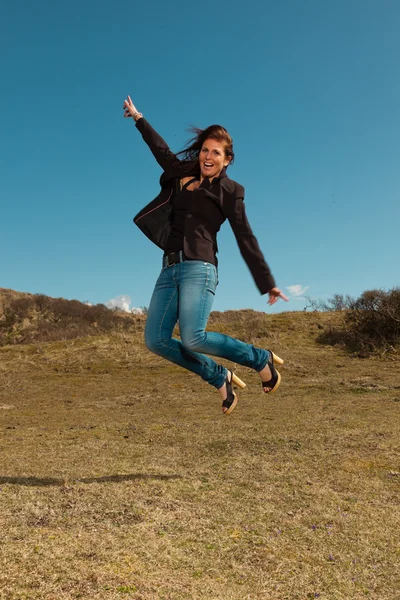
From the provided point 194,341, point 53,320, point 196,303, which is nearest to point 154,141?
point 196,303

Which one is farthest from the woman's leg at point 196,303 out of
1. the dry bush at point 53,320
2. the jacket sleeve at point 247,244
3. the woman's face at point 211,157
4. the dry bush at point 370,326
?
the dry bush at point 53,320

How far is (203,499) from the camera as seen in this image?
15.9ft

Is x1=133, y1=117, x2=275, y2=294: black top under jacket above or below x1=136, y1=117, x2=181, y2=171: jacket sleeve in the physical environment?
below

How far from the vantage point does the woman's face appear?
4.70m

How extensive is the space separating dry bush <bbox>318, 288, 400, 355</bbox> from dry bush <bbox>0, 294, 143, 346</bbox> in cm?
1223

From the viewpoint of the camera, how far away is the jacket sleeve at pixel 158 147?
16.2ft

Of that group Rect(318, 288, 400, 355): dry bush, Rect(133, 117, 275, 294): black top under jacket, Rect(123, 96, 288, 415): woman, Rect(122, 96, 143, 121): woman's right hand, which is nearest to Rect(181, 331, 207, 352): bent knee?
Rect(123, 96, 288, 415): woman

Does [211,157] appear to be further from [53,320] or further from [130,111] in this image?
[53,320]

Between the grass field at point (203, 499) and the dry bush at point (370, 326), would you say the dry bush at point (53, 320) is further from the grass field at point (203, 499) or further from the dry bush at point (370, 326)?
the grass field at point (203, 499)

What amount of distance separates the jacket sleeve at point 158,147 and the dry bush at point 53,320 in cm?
2255

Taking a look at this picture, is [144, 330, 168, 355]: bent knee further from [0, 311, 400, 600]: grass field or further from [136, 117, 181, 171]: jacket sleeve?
[136, 117, 181, 171]: jacket sleeve

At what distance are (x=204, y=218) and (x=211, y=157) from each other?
1.99ft

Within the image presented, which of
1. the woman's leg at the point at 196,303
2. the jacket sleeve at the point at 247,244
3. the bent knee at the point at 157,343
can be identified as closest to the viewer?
the woman's leg at the point at 196,303

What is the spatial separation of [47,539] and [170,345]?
77.4 inches
